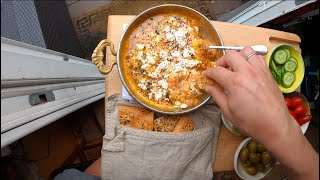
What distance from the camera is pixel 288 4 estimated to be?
1430 millimetres

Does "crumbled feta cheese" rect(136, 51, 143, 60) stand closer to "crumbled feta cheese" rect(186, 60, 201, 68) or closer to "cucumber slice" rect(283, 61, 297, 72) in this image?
"crumbled feta cheese" rect(186, 60, 201, 68)

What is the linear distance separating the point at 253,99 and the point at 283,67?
0.44 m

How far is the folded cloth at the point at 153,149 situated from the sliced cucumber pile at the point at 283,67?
0.26 m

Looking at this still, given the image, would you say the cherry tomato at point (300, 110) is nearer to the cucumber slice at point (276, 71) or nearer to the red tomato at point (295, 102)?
the red tomato at point (295, 102)

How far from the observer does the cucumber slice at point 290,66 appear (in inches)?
41.4

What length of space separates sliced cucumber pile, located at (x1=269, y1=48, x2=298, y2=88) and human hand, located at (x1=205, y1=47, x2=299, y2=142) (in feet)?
1.07

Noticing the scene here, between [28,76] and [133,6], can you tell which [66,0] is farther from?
[28,76]

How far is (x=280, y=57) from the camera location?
105cm

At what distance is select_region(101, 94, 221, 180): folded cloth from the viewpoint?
983mm

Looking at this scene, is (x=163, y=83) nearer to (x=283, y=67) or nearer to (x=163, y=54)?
(x=163, y=54)

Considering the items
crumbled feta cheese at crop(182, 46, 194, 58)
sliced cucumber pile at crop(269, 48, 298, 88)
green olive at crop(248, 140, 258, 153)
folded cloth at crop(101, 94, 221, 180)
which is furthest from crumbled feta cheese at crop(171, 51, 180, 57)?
green olive at crop(248, 140, 258, 153)

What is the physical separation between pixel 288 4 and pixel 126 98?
3.29ft

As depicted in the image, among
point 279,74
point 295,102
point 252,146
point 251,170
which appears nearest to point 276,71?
point 279,74

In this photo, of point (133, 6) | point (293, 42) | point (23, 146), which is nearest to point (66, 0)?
point (133, 6)
